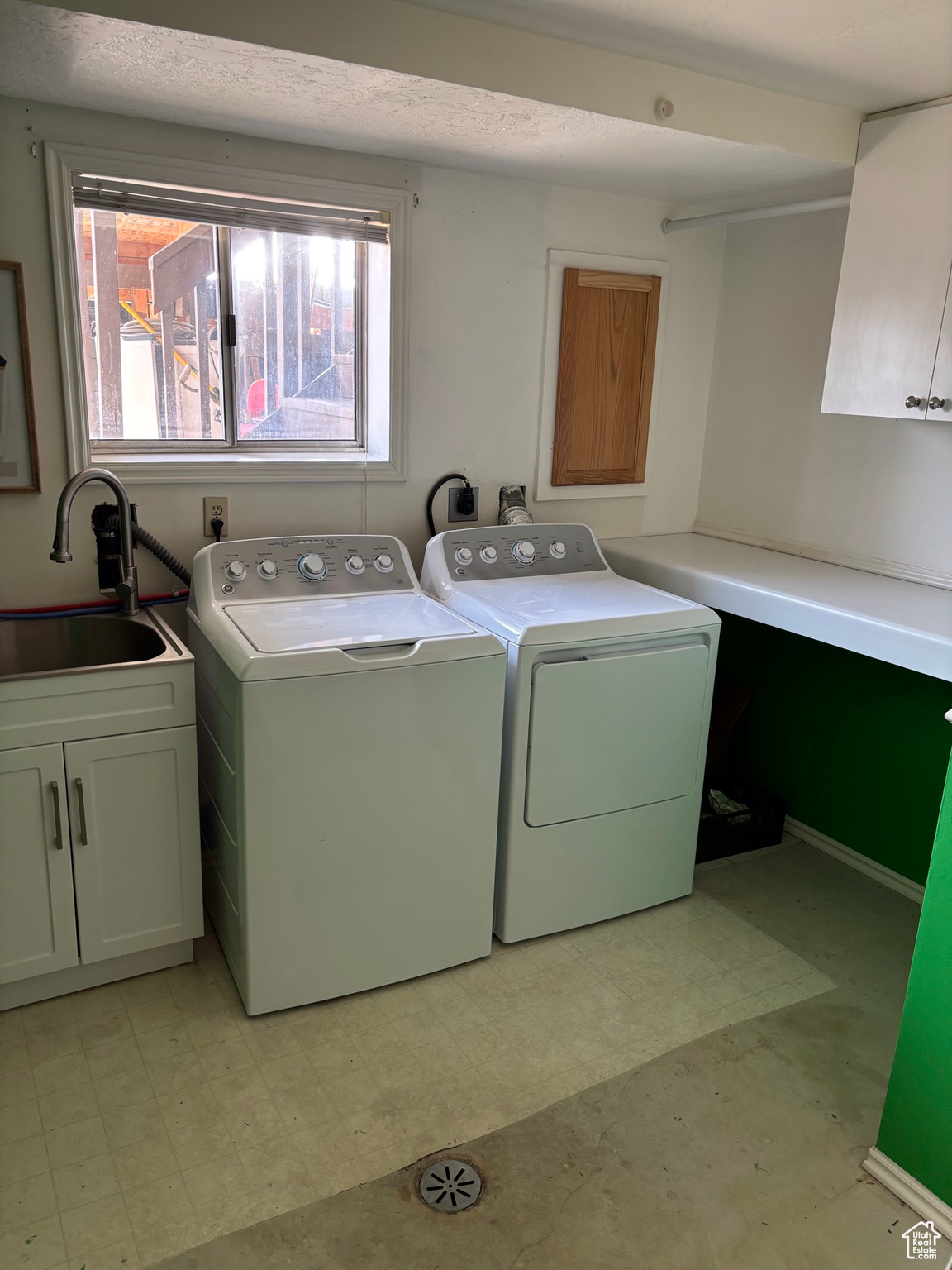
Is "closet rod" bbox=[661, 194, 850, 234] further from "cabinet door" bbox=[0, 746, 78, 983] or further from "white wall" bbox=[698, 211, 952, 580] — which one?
"cabinet door" bbox=[0, 746, 78, 983]

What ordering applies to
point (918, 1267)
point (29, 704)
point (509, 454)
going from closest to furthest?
point (918, 1267)
point (29, 704)
point (509, 454)

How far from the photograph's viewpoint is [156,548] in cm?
259

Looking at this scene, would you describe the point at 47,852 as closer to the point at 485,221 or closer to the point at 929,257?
the point at 485,221

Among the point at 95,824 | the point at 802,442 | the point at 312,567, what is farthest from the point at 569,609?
the point at 95,824

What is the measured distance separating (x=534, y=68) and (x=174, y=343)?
1.29m

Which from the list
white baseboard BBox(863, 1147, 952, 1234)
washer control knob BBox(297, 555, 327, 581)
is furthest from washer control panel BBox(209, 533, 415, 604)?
white baseboard BBox(863, 1147, 952, 1234)

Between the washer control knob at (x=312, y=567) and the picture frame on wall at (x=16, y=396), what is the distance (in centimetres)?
73

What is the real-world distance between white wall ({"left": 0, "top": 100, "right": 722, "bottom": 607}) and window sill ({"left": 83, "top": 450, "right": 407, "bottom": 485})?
33 millimetres

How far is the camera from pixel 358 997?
236cm

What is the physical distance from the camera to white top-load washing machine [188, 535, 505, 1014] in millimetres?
2098

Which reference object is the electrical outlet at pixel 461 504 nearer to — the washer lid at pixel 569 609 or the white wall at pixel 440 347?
the white wall at pixel 440 347

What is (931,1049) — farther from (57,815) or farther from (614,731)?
(57,815)

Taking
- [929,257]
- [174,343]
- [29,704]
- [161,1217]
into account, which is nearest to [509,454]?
[174,343]

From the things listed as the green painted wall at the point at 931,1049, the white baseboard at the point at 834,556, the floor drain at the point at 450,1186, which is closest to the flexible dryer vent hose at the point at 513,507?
the white baseboard at the point at 834,556
